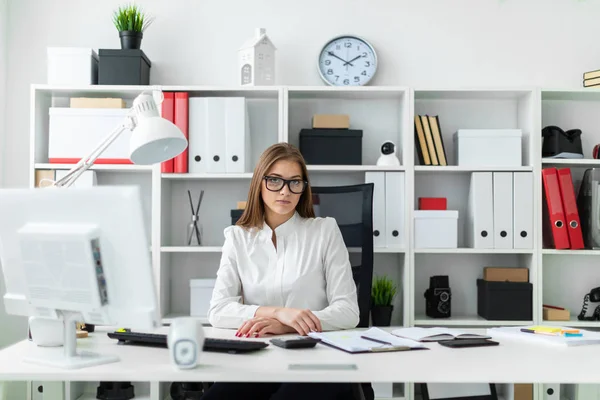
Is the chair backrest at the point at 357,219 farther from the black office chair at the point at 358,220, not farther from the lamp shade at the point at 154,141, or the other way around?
the lamp shade at the point at 154,141

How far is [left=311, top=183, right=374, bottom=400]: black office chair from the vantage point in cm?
A: 271

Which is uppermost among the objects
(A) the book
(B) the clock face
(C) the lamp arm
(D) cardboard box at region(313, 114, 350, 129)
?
(B) the clock face

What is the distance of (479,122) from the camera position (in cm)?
361

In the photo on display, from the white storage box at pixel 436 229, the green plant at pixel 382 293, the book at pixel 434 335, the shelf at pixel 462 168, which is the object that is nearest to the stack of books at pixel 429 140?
the shelf at pixel 462 168

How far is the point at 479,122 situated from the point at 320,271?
5.42 feet

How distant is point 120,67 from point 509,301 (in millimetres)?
2221

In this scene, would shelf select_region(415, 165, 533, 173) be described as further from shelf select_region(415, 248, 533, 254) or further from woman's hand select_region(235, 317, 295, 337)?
woman's hand select_region(235, 317, 295, 337)

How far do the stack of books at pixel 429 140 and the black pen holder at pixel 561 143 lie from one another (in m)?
0.54

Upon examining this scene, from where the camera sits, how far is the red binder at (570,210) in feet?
10.8

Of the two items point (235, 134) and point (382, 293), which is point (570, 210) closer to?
point (382, 293)

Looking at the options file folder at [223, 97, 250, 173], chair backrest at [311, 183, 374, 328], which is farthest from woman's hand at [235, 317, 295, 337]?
file folder at [223, 97, 250, 173]

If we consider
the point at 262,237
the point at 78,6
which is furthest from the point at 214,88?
the point at 262,237

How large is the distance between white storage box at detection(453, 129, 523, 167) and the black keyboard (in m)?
1.97

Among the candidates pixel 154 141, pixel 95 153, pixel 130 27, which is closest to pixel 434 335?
pixel 154 141
